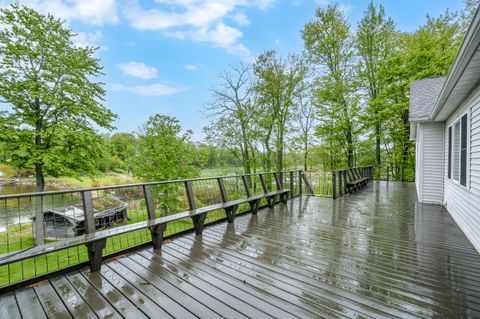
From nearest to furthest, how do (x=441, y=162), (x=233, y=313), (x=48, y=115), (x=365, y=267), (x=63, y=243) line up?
(x=233, y=313) < (x=63, y=243) < (x=365, y=267) < (x=441, y=162) < (x=48, y=115)

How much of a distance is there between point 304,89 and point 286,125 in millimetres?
2409

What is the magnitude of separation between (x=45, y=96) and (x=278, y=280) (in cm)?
973

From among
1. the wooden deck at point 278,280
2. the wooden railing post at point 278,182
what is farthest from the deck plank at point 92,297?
the wooden railing post at point 278,182

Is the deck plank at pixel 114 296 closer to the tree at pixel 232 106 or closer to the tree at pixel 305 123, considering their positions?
the tree at pixel 232 106

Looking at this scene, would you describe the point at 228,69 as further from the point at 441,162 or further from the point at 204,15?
the point at 441,162

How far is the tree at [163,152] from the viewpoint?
11500mm

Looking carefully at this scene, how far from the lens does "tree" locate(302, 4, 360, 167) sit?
13.1m

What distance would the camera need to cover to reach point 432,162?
20.3ft

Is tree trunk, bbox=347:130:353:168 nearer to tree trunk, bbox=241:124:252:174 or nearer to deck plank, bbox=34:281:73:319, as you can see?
tree trunk, bbox=241:124:252:174

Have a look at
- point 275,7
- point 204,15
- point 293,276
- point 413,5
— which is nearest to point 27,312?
point 293,276

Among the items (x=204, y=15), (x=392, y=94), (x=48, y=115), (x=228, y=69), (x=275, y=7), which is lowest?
(x=48, y=115)

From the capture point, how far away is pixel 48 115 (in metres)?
8.51

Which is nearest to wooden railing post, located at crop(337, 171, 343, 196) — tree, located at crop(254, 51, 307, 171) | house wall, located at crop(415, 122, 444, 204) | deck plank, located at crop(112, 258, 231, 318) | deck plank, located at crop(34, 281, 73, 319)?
house wall, located at crop(415, 122, 444, 204)

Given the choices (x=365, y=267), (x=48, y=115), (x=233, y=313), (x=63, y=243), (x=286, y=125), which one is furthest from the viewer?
(x=286, y=125)
